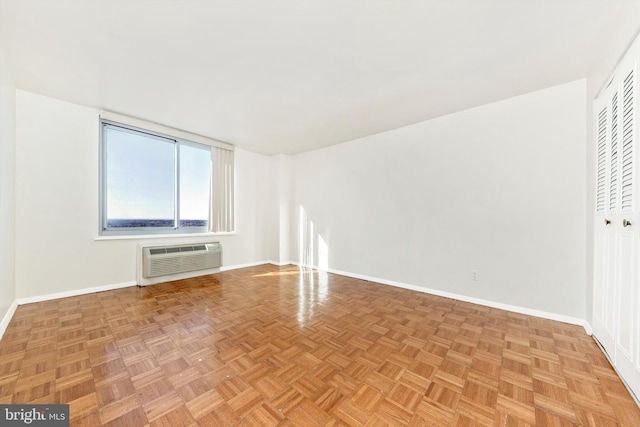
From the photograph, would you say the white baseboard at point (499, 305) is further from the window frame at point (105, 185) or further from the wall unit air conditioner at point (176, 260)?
the window frame at point (105, 185)

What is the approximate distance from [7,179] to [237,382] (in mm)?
3155

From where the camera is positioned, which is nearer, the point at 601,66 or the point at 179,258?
the point at 601,66

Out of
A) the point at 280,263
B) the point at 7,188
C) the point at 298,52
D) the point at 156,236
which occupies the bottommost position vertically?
the point at 280,263

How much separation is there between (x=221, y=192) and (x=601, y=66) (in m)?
5.18

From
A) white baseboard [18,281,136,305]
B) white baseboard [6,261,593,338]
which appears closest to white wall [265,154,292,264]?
white baseboard [6,261,593,338]

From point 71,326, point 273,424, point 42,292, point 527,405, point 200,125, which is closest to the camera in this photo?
point 273,424

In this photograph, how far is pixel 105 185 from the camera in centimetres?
343

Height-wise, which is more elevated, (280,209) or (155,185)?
(155,185)

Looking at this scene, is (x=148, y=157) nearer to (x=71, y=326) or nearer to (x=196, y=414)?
(x=71, y=326)

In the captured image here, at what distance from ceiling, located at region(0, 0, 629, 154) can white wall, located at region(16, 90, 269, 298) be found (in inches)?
12.1

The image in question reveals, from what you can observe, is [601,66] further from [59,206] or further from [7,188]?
[59,206]

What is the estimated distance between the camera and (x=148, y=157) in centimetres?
388

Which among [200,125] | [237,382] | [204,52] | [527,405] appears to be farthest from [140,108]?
[527,405]

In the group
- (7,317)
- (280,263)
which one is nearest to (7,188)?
(7,317)
